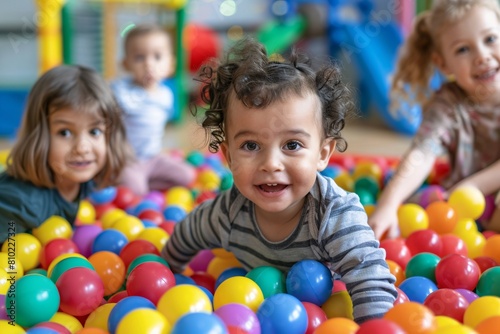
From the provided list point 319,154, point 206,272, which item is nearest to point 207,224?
point 206,272

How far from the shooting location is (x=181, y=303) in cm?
94

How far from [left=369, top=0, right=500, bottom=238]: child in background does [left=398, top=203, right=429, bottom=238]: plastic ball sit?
3 centimetres

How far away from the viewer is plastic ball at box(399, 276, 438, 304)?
111 centimetres

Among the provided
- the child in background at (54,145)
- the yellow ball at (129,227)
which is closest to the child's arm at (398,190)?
the yellow ball at (129,227)

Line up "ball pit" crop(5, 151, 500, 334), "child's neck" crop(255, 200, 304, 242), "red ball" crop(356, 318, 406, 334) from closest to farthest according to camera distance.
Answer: "red ball" crop(356, 318, 406, 334) → "ball pit" crop(5, 151, 500, 334) → "child's neck" crop(255, 200, 304, 242)

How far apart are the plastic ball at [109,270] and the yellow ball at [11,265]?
0.14m

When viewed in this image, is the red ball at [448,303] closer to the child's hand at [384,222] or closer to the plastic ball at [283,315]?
the plastic ball at [283,315]

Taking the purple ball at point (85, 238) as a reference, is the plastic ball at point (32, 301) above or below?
above

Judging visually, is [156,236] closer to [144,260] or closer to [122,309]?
[144,260]

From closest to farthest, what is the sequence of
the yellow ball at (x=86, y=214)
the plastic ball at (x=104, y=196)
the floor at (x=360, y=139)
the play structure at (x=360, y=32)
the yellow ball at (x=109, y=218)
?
the yellow ball at (x=109, y=218)
the yellow ball at (x=86, y=214)
the plastic ball at (x=104, y=196)
the floor at (x=360, y=139)
the play structure at (x=360, y=32)

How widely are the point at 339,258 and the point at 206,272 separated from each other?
0.39 metres

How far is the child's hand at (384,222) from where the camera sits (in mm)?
1421

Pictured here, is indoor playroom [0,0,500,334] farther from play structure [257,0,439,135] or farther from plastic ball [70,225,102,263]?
play structure [257,0,439,135]

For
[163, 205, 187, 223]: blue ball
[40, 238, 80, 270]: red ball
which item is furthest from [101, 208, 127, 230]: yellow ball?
[40, 238, 80, 270]: red ball
